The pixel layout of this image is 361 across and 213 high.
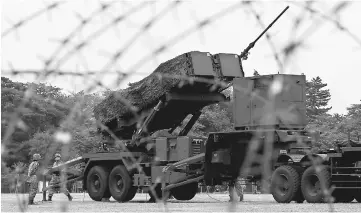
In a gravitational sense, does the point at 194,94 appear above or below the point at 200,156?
above

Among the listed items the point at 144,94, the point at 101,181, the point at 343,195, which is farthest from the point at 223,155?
the point at 101,181

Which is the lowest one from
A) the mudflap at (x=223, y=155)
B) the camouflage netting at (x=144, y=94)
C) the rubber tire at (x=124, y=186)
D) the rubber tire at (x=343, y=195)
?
the rubber tire at (x=343, y=195)

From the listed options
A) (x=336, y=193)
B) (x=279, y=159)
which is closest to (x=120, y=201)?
(x=279, y=159)

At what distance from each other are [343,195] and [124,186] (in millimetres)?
5506

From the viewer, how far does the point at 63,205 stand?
1.62 m

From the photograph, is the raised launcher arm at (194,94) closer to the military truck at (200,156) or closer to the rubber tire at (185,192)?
the military truck at (200,156)

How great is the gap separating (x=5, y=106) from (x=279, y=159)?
1545 cm

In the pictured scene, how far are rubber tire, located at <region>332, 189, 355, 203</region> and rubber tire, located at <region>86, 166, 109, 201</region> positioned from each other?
6.11 metres

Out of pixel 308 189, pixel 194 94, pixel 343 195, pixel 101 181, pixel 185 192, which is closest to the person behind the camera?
pixel 308 189

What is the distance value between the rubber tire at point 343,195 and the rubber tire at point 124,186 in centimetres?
516

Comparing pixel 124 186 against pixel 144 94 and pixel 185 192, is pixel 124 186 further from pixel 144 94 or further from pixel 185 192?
pixel 144 94

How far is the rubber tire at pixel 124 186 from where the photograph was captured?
728 inches

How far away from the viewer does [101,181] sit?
63.5 ft

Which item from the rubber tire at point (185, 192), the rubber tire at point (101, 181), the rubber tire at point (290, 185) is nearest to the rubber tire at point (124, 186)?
the rubber tire at point (101, 181)
